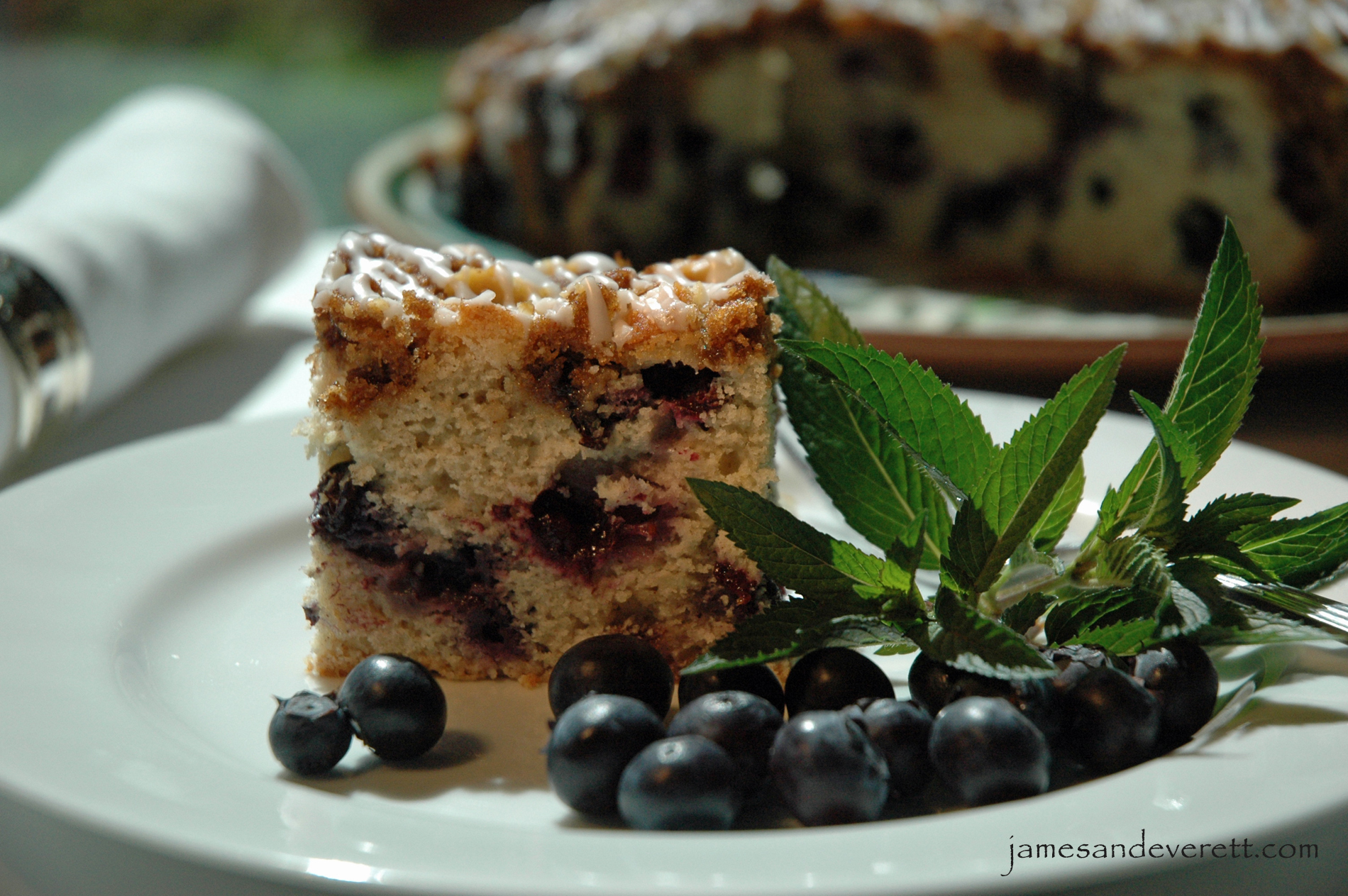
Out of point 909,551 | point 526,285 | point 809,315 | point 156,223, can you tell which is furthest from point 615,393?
point 156,223

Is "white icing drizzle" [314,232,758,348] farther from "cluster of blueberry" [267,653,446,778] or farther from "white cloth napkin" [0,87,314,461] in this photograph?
"white cloth napkin" [0,87,314,461]

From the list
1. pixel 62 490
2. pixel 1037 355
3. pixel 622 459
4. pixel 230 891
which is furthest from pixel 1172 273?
pixel 230 891

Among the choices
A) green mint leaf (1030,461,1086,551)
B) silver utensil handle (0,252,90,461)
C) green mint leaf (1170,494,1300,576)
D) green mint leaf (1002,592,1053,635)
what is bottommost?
silver utensil handle (0,252,90,461)

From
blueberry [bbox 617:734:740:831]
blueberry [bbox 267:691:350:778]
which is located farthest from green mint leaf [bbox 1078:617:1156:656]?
blueberry [bbox 267:691:350:778]

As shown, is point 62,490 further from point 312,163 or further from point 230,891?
point 312,163

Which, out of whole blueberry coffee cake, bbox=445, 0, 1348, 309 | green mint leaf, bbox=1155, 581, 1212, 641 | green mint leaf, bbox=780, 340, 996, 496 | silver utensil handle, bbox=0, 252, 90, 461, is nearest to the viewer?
green mint leaf, bbox=1155, 581, 1212, 641

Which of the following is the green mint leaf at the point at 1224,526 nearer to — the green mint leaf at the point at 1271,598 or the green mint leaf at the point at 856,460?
the green mint leaf at the point at 1271,598

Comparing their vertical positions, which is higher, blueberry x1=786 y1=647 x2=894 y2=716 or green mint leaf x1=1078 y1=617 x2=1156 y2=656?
green mint leaf x1=1078 y1=617 x2=1156 y2=656
